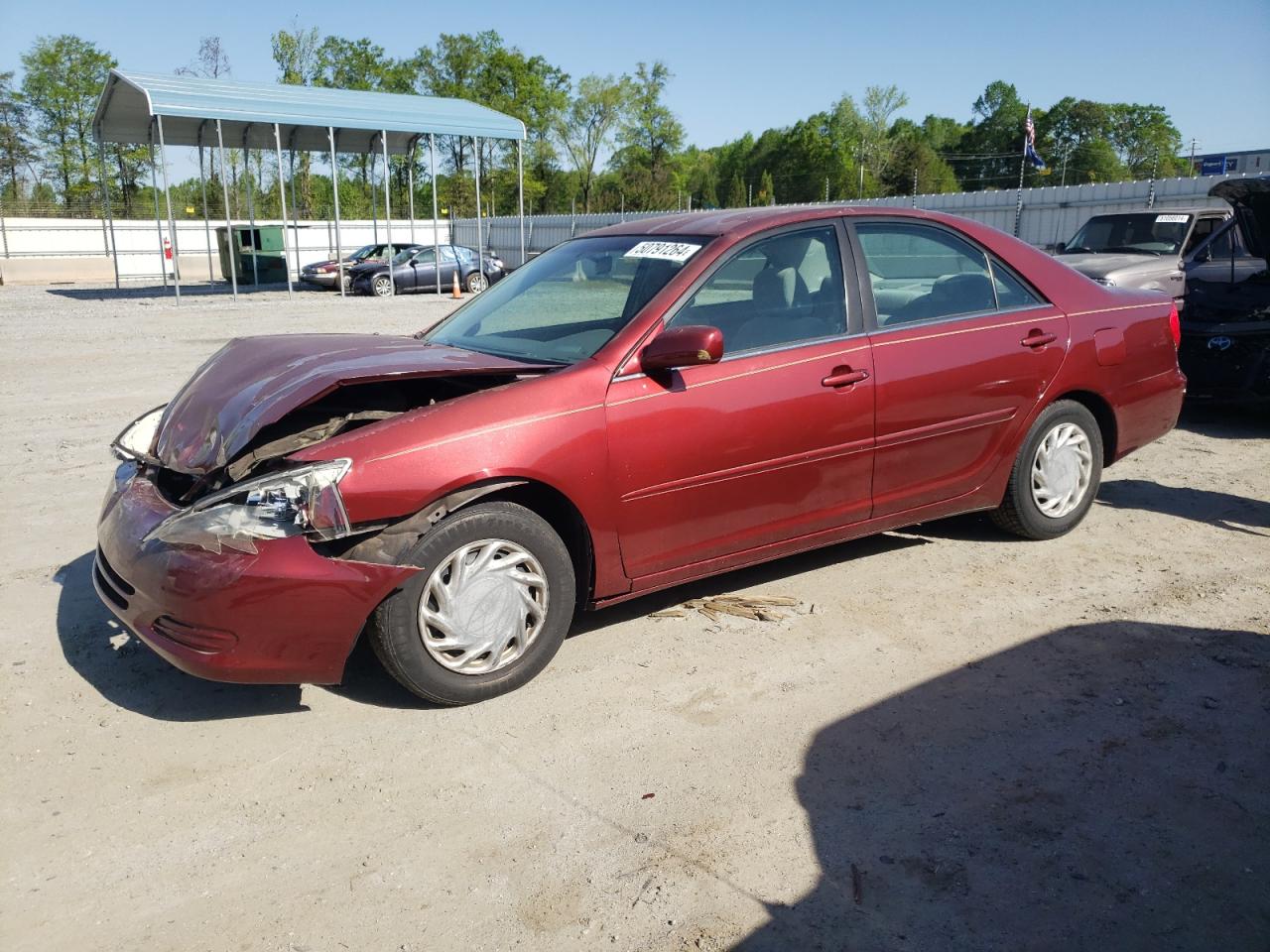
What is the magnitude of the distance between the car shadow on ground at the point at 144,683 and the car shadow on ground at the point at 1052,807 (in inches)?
78.6

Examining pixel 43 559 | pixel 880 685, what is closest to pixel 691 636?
pixel 880 685

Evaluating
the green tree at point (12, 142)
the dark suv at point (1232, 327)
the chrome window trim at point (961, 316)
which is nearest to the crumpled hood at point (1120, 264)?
the dark suv at point (1232, 327)

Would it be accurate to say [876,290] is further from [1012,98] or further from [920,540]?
[1012,98]

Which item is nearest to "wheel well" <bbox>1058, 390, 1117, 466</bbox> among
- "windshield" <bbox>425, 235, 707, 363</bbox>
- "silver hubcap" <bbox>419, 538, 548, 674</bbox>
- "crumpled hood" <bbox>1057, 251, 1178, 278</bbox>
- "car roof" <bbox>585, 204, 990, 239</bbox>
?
"car roof" <bbox>585, 204, 990, 239</bbox>

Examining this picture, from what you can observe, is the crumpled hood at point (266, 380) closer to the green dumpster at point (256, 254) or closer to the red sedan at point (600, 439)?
the red sedan at point (600, 439)

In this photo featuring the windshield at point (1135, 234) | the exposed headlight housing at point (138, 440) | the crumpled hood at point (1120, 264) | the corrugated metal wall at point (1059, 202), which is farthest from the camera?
the corrugated metal wall at point (1059, 202)

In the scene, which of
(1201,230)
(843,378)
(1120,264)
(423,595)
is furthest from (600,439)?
(1201,230)

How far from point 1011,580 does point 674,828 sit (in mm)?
2572

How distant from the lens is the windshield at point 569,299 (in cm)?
416

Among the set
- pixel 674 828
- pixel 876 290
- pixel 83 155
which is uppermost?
pixel 83 155

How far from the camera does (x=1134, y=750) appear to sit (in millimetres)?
3270

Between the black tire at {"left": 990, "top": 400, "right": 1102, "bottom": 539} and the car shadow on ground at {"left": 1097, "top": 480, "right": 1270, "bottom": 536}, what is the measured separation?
33.2 inches

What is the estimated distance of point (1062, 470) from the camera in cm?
522

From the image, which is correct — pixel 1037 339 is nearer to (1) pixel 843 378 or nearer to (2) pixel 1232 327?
(1) pixel 843 378
